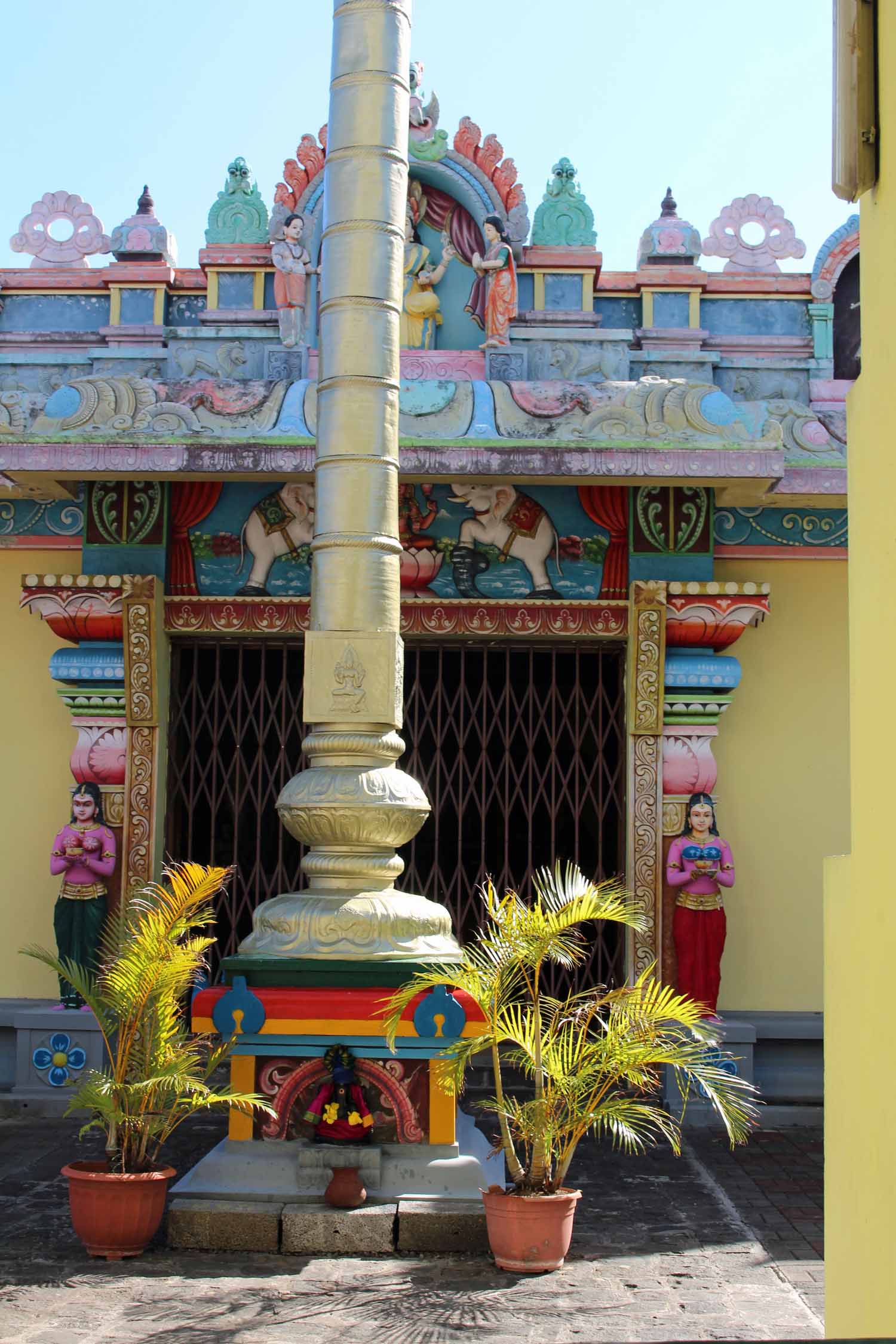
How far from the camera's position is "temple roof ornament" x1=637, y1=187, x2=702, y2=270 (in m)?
9.38

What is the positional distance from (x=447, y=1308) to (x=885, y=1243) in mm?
2763

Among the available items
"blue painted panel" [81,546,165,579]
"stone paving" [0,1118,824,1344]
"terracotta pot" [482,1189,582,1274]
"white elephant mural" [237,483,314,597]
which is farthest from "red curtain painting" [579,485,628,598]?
"terracotta pot" [482,1189,582,1274]

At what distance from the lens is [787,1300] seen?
4.98 meters

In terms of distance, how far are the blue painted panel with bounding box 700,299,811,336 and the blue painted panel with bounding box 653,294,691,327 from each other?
14 centimetres

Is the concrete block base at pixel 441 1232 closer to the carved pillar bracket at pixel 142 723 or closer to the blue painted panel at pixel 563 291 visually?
the carved pillar bracket at pixel 142 723

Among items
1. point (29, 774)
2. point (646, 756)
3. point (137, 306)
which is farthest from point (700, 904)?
point (137, 306)

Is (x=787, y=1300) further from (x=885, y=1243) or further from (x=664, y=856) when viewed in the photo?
(x=664, y=856)

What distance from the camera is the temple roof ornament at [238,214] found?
9383 mm

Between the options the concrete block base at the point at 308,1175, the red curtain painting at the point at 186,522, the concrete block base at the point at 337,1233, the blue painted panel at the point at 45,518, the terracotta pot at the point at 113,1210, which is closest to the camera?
the terracotta pot at the point at 113,1210

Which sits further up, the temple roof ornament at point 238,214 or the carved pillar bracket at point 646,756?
the temple roof ornament at point 238,214

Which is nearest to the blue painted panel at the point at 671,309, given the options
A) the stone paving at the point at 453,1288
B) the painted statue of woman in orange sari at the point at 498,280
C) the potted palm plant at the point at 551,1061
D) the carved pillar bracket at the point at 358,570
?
the painted statue of woman in orange sari at the point at 498,280

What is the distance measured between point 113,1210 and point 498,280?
6.16 m

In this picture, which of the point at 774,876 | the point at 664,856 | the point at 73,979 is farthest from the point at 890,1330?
the point at 774,876

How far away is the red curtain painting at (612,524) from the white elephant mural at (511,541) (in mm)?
281
